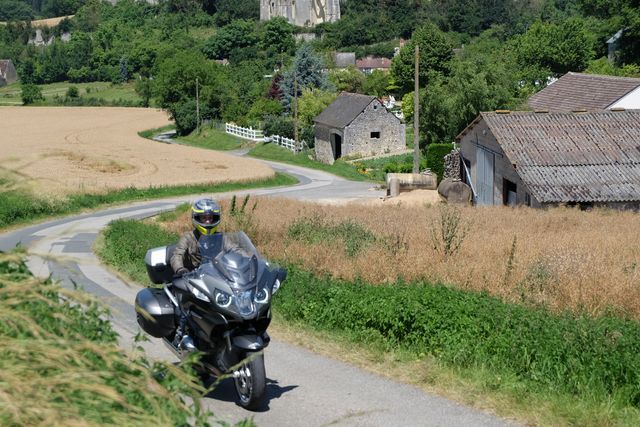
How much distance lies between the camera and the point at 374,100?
232 feet

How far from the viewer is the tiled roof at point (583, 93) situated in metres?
45.7

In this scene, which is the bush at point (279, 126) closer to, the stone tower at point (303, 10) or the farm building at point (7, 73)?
the farm building at point (7, 73)

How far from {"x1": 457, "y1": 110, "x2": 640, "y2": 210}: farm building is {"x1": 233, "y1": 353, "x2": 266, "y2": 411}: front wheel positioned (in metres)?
21.6

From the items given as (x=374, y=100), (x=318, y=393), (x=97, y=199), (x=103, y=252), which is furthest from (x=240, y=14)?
(x=318, y=393)

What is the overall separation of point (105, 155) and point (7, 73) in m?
111

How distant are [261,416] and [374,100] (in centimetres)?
6284

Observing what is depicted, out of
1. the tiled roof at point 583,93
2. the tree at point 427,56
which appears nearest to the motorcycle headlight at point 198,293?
the tiled roof at point 583,93

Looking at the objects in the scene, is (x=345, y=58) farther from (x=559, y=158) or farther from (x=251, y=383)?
(x=251, y=383)

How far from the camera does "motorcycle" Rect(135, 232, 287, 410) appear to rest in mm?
8758

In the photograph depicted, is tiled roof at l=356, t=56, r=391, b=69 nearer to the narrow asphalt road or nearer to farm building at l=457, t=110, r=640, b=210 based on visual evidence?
farm building at l=457, t=110, r=640, b=210

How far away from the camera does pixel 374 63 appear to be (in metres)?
144

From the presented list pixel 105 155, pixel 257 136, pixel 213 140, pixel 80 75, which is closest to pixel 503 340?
pixel 105 155

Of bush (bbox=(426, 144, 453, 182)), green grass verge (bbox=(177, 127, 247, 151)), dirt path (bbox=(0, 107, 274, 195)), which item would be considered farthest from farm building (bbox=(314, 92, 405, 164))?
bush (bbox=(426, 144, 453, 182))

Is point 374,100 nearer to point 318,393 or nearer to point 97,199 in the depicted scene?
point 97,199
